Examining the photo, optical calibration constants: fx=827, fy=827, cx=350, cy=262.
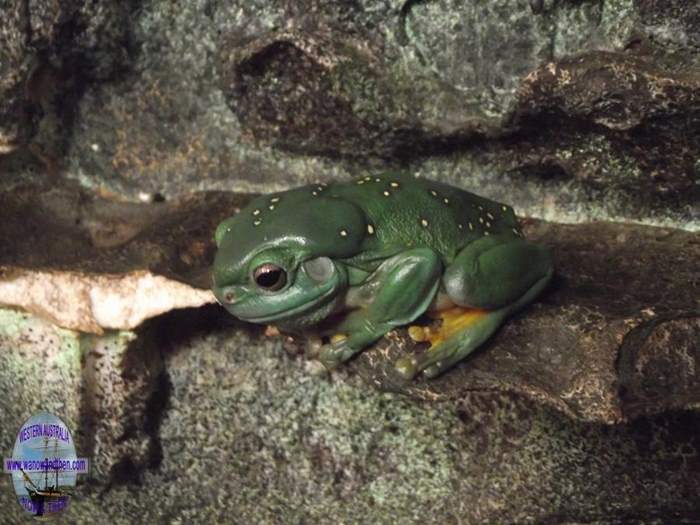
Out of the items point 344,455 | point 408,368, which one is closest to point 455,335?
point 408,368

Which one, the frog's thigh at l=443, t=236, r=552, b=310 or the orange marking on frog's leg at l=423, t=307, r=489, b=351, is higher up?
the frog's thigh at l=443, t=236, r=552, b=310

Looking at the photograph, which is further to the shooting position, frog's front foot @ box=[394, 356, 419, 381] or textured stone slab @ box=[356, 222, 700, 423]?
frog's front foot @ box=[394, 356, 419, 381]

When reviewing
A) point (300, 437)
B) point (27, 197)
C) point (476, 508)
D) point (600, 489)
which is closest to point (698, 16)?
point (600, 489)

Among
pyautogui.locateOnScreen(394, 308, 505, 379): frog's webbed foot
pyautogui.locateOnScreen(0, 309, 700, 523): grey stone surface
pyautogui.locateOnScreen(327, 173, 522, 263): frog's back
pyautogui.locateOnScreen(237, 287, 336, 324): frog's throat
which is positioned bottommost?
pyautogui.locateOnScreen(0, 309, 700, 523): grey stone surface

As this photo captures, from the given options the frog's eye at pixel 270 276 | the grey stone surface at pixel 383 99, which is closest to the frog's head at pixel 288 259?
the frog's eye at pixel 270 276

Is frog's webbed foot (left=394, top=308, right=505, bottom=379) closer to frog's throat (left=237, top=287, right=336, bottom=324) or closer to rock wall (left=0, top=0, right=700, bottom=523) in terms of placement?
rock wall (left=0, top=0, right=700, bottom=523)

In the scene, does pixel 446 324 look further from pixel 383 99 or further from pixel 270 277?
pixel 383 99

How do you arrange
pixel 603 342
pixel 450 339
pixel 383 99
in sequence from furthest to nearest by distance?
pixel 383 99 < pixel 450 339 < pixel 603 342

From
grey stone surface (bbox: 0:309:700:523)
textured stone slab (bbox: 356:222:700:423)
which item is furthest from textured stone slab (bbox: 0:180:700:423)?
grey stone surface (bbox: 0:309:700:523)

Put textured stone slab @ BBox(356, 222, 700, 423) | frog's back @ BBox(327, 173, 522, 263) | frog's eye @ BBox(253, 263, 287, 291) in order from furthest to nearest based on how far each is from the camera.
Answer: frog's back @ BBox(327, 173, 522, 263), frog's eye @ BBox(253, 263, 287, 291), textured stone slab @ BBox(356, 222, 700, 423)
